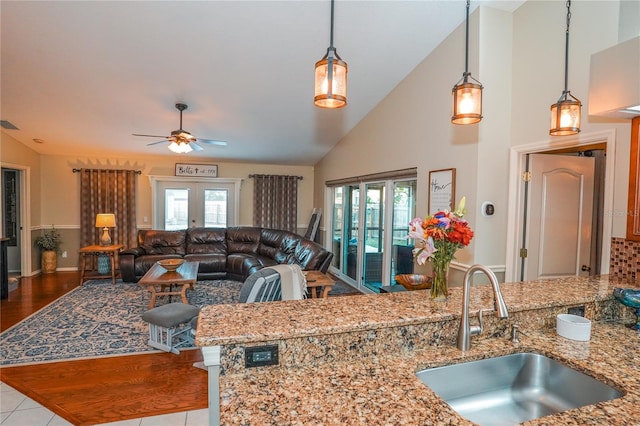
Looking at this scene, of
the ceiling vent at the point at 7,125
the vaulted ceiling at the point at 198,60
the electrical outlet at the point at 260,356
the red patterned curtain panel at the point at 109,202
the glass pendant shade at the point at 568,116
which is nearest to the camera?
the electrical outlet at the point at 260,356

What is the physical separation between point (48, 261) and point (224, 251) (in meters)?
3.26

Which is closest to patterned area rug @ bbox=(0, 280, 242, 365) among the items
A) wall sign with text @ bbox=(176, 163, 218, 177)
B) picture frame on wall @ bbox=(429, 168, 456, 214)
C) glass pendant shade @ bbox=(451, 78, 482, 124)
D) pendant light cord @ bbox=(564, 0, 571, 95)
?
wall sign with text @ bbox=(176, 163, 218, 177)

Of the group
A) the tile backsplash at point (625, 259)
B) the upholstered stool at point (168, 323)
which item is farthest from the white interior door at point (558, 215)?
the upholstered stool at point (168, 323)

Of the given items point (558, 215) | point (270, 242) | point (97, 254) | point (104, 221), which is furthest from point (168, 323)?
point (97, 254)

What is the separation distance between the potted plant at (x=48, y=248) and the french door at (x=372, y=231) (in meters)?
5.36

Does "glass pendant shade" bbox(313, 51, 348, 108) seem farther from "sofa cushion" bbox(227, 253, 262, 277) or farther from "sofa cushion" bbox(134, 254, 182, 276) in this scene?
"sofa cushion" bbox(134, 254, 182, 276)

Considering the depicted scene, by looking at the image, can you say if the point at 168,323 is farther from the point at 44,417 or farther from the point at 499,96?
the point at 499,96

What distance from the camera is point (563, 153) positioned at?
3428 millimetres

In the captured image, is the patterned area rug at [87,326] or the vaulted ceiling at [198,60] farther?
the patterned area rug at [87,326]

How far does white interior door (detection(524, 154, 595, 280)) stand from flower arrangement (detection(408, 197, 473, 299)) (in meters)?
2.02

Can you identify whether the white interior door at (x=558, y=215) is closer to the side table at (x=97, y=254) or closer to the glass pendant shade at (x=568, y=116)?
the glass pendant shade at (x=568, y=116)

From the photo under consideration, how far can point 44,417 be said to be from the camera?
2.26m

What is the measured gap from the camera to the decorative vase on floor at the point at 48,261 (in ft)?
20.8

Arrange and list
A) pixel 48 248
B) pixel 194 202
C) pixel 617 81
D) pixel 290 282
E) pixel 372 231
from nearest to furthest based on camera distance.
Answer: pixel 617 81
pixel 290 282
pixel 372 231
pixel 48 248
pixel 194 202
